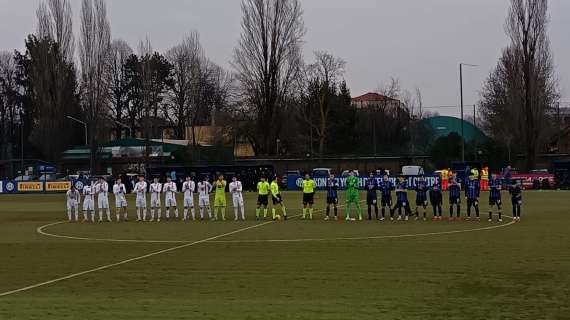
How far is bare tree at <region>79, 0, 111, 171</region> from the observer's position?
219 ft

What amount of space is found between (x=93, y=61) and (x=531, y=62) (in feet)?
137

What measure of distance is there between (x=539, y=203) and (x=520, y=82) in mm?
27428

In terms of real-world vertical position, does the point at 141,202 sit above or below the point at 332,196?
below

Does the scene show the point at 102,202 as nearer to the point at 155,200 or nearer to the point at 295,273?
the point at 155,200

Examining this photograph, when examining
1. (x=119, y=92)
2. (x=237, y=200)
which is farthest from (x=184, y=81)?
(x=237, y=200)

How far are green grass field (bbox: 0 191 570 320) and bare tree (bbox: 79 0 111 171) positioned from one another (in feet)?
145

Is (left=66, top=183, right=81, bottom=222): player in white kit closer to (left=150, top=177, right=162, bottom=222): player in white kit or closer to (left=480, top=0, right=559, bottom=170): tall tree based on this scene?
(left=150, top=177, right=162, bottom=222): player in white kit

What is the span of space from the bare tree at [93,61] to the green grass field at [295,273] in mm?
44236

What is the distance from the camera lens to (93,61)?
2633 inches

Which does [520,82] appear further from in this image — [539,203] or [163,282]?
[163,282]

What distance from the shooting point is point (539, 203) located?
36.8 meters

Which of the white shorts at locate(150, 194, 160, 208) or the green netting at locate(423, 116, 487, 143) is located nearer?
the white shorts at locate(150, 194, 160, 208)

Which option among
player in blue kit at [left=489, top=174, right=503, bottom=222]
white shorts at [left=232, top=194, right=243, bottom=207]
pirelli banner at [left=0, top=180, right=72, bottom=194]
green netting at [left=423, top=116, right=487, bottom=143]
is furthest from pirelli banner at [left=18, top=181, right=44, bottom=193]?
green netting at [left=423, top=116, right=487, bottom=143]

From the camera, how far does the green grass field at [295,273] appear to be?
10.3 m
